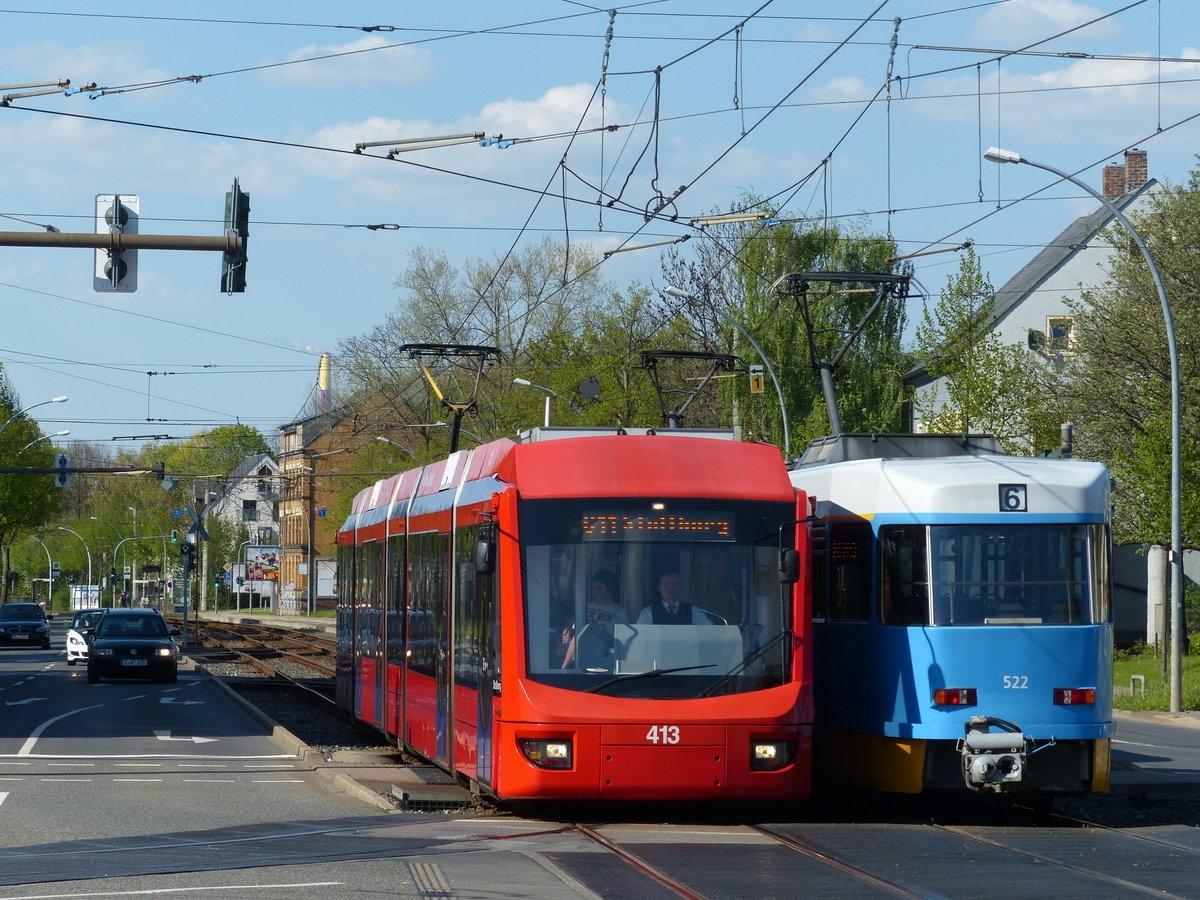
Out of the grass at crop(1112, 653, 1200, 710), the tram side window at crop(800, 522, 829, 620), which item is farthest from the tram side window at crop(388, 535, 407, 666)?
the grass at crop(1112, 653, 1200, 710)

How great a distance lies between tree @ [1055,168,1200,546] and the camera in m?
40.4

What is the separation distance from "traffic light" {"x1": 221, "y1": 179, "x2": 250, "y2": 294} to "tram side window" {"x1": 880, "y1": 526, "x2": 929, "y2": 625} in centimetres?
781

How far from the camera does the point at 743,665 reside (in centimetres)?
1277

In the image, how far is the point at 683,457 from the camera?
13.5m

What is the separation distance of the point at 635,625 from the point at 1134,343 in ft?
103

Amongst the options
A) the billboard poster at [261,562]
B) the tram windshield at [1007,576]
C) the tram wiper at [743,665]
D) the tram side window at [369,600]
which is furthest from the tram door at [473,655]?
the billboard poster at [261,562]

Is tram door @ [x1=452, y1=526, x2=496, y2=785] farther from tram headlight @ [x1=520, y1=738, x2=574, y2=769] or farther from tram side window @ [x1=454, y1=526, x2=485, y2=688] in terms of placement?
tram headlight @ [x1=520, y1=738, x2=574, y2=769]

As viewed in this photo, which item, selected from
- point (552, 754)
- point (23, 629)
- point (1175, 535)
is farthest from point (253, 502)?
point (552, 754)

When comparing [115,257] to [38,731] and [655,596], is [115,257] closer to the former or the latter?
[38,731]

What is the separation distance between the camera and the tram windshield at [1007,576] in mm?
13289

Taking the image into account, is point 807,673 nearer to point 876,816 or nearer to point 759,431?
point 876,816

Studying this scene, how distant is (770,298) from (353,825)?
140ft

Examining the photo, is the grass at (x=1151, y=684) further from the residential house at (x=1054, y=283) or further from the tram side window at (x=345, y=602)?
the residential house at (x=1054, y=283)

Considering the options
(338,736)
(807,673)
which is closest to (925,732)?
(807,673)
